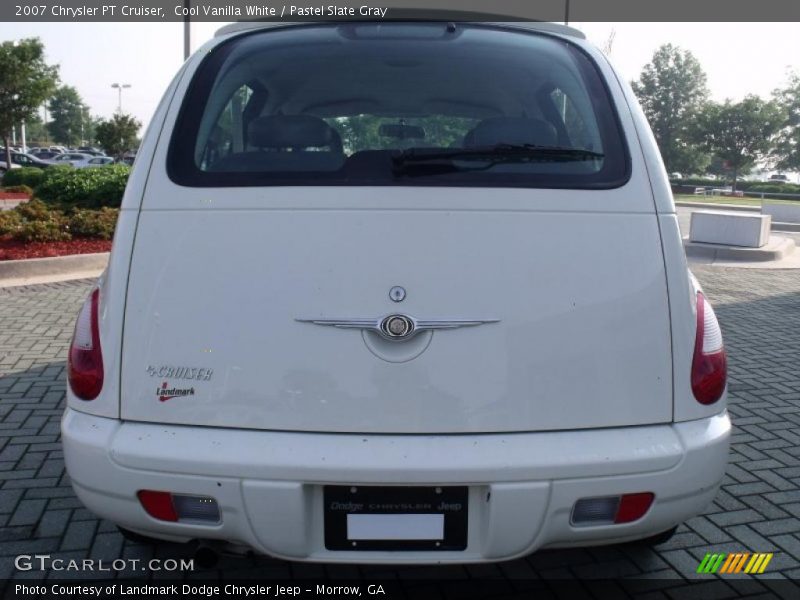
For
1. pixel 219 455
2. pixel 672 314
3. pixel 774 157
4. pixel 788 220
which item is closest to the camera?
pixel 219 455

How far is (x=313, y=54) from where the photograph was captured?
279 centimetres

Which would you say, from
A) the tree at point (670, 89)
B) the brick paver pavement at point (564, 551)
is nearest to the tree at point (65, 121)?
the tree at point (670, 89)

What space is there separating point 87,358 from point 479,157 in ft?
4.24

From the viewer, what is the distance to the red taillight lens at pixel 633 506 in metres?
2.12

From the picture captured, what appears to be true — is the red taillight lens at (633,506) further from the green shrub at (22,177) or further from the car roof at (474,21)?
the green shrub at (22,177)

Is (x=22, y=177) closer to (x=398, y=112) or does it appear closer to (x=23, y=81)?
(x=23, y=81)

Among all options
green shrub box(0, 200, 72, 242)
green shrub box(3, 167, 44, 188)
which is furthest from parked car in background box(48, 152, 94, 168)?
green shrub box(0, 200, 72, 242)

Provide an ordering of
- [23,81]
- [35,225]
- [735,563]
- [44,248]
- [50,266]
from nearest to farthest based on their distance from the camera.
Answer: [735,563] < [50,266] < [44,248] < [35,225] < [23,81]

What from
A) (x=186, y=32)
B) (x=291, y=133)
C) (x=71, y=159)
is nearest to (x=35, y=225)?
(x=186, y=32)

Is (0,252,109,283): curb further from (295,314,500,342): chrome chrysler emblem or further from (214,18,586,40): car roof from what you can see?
(295,314,500,342): chrome chrysler emblem

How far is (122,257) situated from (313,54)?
1079 millimetres

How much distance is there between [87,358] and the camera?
2250mm

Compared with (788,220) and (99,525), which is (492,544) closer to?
(99,525)

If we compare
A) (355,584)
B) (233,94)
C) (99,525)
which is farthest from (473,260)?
(99,525)
